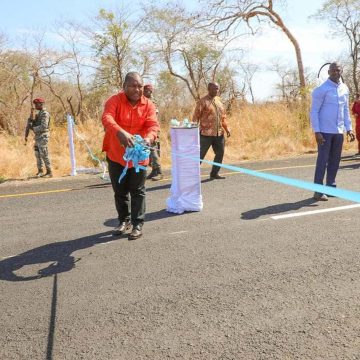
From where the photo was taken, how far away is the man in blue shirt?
579cm

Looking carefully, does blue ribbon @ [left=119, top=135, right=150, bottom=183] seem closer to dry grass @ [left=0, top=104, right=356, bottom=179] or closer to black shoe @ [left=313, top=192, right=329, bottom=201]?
black shoe @ [left=313, top=192, right=329, bottom=201]

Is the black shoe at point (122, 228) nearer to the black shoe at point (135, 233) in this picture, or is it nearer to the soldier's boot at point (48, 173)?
the black shoe at point (135, 233)

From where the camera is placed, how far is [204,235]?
4555 mm

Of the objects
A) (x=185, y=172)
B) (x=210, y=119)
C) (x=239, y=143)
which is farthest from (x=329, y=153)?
(x=239, y=143)

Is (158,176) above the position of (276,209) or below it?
above

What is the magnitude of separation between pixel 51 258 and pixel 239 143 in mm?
10010

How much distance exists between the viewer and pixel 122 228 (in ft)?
15.4

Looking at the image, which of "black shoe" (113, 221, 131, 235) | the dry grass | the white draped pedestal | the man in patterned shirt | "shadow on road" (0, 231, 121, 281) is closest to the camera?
"shadow on road" (0, 231, 121, 281)

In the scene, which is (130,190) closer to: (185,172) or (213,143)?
(185,172)

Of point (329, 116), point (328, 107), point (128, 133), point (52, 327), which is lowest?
point (52, 327)

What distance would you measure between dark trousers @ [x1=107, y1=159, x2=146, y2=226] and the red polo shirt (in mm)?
129

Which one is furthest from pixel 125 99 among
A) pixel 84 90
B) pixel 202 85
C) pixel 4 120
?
pixel 202 85

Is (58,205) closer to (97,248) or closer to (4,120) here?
(97,248)

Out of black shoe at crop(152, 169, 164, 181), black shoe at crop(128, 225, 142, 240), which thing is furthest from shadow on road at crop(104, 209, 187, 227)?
black shoe at crop(152, 169, 164, 181)
